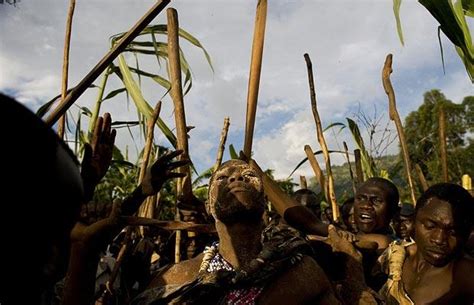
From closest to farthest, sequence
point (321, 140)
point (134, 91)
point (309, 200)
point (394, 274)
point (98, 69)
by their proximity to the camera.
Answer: point (98, 69) < point (394, 274) < point (134, 91) < point (321, 140) < point (309, 200)

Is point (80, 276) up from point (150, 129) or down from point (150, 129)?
down

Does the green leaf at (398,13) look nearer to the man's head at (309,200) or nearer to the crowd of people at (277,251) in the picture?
the crowd of people at (277,251)

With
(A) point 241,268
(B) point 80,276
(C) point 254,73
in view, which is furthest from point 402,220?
(B) point 80,276

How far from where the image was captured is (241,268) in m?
2.37

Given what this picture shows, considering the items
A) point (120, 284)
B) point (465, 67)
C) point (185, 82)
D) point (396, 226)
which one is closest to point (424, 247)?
point (465, 67)

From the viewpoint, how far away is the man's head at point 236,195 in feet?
7.58

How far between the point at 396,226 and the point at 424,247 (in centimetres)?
323

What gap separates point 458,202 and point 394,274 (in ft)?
1.50

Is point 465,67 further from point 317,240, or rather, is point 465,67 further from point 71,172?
point 71,172

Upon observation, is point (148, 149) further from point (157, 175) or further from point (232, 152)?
point (157, 175)

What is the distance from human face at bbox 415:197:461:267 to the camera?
8.29ft

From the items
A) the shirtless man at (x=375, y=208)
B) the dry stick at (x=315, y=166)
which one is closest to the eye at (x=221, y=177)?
the shirtless man at (x=375, y=208)

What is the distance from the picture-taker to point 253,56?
2834 mm

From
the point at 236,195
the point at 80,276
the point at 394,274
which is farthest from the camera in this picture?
the point at 394,274
